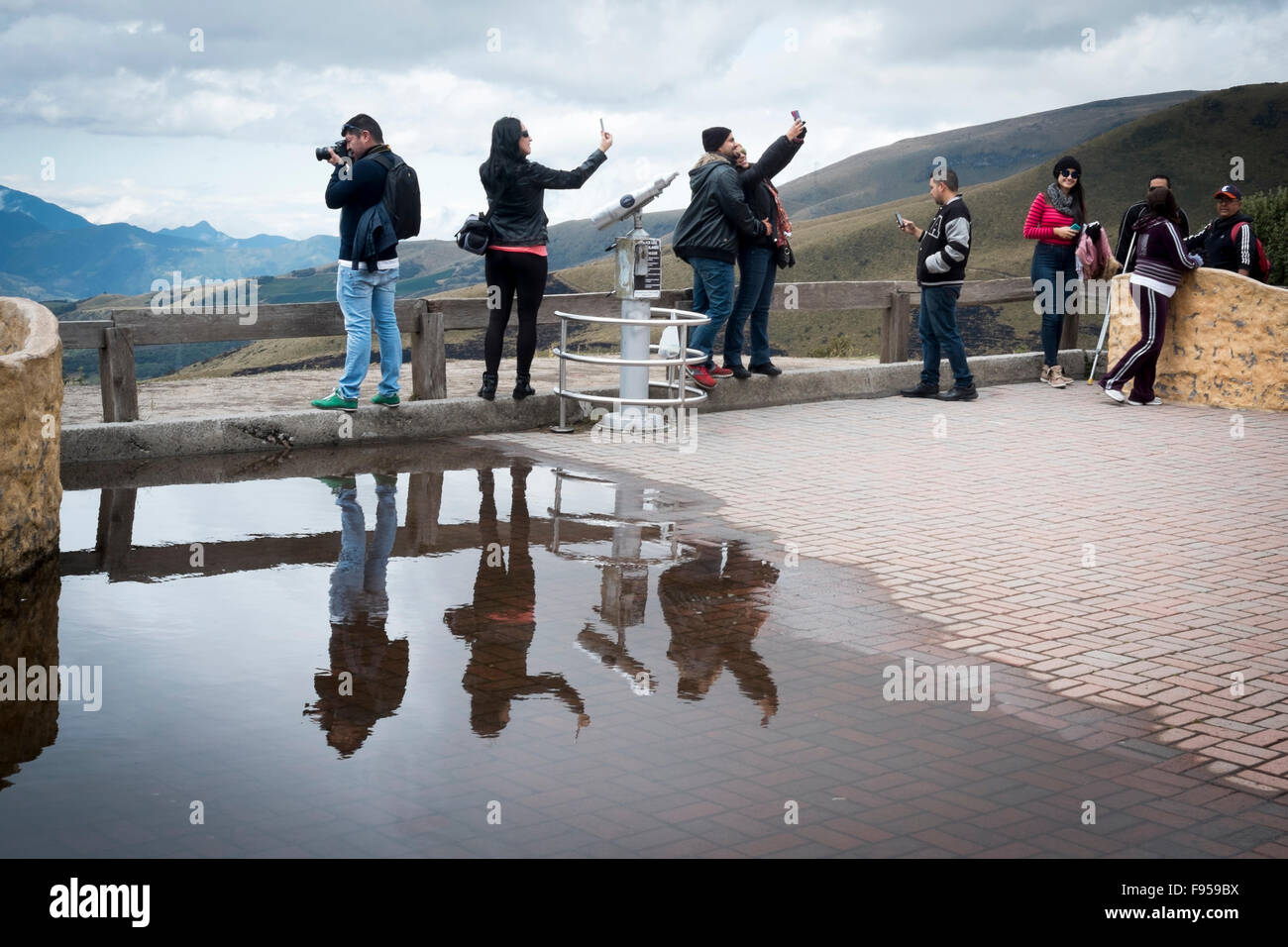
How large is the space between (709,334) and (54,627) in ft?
25.8

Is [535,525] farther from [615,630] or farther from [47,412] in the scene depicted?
[47,412]

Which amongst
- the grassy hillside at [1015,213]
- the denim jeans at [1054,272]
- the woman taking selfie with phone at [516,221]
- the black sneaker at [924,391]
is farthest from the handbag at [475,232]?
the grassy hillside at [1015,213]

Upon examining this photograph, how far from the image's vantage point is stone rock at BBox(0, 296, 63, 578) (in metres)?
6.87

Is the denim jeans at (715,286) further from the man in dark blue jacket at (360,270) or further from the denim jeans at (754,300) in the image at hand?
the man in dark blue jacket at (360,270)

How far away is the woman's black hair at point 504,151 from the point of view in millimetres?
11336

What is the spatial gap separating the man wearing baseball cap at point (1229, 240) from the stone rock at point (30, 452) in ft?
39.6

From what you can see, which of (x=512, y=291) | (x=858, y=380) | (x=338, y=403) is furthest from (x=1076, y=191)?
(x=338, y=403)

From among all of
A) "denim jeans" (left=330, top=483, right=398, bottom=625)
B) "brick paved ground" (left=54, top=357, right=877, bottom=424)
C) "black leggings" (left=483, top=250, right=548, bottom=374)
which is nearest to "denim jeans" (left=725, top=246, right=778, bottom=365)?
"brick paved ground" (left=54, top=357, right=877, bottom=424)

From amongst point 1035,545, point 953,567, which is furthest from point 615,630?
point 1035,545

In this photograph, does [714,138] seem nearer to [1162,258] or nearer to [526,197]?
[526,197]

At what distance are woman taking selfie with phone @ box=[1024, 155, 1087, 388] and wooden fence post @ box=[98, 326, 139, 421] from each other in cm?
870

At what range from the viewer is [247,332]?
11117 millimetres

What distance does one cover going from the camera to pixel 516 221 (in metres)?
11.5

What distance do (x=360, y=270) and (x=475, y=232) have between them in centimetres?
102
